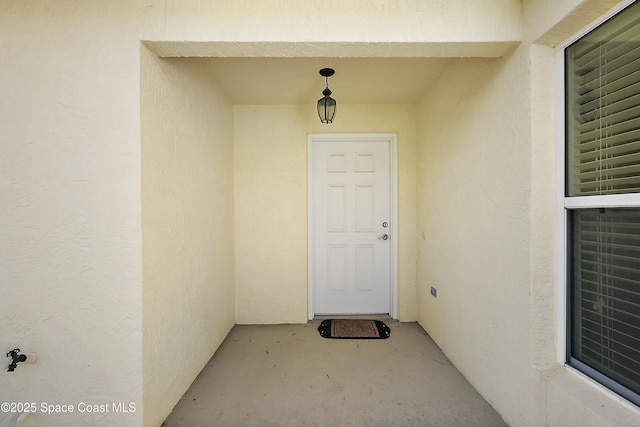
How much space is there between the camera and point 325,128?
3105mm

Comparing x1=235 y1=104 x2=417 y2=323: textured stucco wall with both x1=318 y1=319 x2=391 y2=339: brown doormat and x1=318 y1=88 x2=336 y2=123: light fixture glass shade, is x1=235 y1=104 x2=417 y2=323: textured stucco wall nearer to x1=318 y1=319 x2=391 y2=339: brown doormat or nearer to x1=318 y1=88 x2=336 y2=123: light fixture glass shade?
x1=318 y1=319 x2=391 y2=339: brown doormat

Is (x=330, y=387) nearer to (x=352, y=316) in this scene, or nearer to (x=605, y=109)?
(x=352, y=316)

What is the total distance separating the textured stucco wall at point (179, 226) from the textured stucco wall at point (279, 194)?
37 cm

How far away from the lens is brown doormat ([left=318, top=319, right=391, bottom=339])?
9.04ft

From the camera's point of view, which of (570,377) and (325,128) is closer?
(570,377)

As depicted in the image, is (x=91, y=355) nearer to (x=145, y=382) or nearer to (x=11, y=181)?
(x=145, y=382)

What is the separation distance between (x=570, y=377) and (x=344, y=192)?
7.57ft

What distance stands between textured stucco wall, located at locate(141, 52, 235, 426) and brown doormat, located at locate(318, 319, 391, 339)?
1016 millimetres

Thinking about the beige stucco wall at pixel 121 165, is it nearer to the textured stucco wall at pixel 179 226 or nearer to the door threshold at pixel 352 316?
the textured stucco wall at pixel 179 226

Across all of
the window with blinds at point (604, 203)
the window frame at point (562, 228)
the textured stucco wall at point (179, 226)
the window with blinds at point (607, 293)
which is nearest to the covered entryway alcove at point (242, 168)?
the textured stucco wall at point (179, 226)

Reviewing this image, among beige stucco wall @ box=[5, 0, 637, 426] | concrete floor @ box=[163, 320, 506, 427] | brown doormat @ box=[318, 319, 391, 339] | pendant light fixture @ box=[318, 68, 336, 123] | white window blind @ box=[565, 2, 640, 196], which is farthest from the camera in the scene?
brown doormat @ box=[318, 319, 391, 339]

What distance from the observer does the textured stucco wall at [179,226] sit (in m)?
1.55

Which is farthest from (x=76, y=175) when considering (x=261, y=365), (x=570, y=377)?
(x=570, y=377)

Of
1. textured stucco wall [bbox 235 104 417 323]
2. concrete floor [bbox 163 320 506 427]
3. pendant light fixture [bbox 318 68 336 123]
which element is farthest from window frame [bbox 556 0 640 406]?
textured stucco wall [bbox 235 104 417 323]
